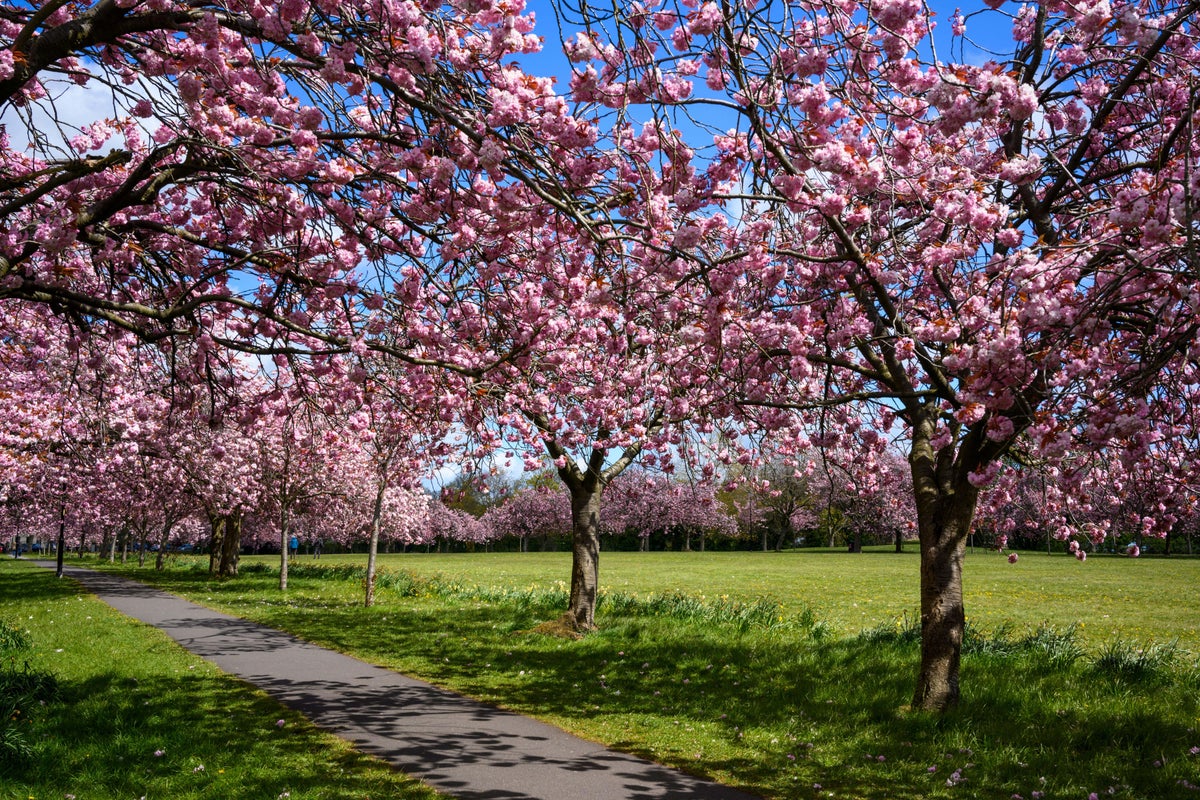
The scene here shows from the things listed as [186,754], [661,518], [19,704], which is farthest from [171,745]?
[661,518]

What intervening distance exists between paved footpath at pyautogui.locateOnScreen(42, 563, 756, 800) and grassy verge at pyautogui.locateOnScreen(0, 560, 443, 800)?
288 mm

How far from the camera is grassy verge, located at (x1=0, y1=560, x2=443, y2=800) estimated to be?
5.28 metres

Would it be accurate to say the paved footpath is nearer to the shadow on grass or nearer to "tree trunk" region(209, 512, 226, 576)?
the shadow on grass

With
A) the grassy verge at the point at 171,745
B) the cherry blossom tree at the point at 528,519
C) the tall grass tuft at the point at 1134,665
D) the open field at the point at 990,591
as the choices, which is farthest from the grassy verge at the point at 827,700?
the cherry blossom tree at the point at 528,519

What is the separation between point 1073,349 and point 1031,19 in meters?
4.60

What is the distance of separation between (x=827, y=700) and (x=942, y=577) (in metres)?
1.74

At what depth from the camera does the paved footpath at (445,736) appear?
543 cm

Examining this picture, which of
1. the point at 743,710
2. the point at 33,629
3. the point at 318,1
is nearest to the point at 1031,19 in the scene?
the point at 318,1

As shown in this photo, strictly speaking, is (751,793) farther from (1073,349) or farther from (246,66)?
(246,66)

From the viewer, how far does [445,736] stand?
6.70 meters

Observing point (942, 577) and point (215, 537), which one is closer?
point (942, 577)

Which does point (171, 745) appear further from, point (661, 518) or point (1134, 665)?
point (661, 518)

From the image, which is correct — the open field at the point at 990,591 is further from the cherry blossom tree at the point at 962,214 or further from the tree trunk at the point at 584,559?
the cherry blossom tree at the point at 962,214

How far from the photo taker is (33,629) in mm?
12648
